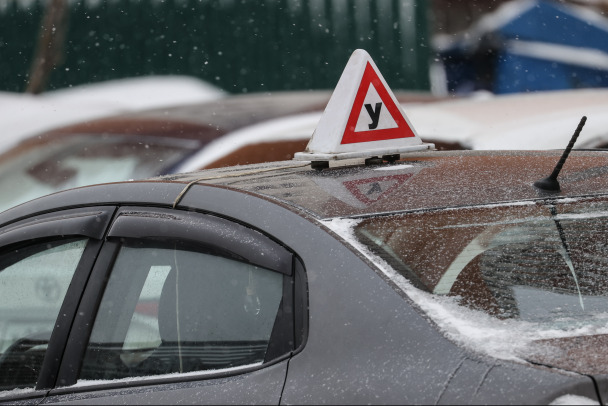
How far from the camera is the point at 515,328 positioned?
180 cm

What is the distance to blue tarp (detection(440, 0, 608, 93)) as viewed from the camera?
845 cm

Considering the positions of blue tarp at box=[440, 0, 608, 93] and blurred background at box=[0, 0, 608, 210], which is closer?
blurred background at box=[0, 0, 608, 210]

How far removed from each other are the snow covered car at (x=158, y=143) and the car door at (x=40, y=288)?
13.3 ft

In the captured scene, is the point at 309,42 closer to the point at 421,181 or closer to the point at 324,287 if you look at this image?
the point at 421,181

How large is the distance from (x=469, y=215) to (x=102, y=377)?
2.96 ft

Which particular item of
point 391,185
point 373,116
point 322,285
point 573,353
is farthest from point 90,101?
point 573,353

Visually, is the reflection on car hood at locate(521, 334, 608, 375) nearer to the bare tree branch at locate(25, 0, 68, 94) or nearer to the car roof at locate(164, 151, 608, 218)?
the car roof at locate(164, 151, 608, 218)

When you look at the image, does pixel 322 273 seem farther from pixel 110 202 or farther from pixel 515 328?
pixel 110 202

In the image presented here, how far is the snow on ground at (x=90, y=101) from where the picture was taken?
808cm

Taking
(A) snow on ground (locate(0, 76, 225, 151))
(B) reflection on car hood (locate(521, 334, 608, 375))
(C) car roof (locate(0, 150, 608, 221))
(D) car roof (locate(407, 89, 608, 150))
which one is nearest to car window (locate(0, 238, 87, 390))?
(C) car roof (locate(0, 150, 608, 221))

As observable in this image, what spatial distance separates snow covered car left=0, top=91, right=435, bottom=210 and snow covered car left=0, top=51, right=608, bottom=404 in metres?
4.15

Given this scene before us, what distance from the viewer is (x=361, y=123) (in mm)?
2756

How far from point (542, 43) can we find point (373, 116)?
6082 millimetres

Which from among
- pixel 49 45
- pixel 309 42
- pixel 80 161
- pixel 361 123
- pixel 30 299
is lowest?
pixel 30 299
